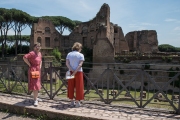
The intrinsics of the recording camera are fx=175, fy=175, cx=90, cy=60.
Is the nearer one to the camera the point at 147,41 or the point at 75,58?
the point at 75,58

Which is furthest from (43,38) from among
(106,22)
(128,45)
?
(128,45)

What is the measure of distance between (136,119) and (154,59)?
18537mm

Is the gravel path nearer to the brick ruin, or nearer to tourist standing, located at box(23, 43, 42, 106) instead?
tourist standing, located at box(23, 43, 42, 106)

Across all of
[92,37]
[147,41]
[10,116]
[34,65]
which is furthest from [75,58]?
[147,41]

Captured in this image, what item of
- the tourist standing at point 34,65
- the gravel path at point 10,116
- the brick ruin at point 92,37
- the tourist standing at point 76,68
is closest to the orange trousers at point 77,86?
the tourist standing at point 76,68

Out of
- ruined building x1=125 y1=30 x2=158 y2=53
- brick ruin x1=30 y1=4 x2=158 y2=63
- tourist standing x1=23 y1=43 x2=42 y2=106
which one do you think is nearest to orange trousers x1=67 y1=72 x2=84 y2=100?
tourist standing x1=23 y1=43 x2=42 y2=106

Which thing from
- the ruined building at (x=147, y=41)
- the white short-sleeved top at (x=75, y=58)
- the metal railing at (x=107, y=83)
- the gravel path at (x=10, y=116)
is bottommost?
the gravel path at (x=10, y=116)

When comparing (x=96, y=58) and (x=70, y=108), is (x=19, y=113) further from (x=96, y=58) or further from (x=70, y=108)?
(x=96, y=58)

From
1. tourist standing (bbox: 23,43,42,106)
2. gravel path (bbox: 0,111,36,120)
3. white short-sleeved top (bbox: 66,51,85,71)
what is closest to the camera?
gravel path (bbox: 0,111,36,120)

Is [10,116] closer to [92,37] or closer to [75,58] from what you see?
[75,58]

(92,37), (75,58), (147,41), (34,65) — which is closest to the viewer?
(75,58)

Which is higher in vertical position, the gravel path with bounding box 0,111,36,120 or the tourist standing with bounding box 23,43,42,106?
the tourist standing with bounding box 23,43,42,106

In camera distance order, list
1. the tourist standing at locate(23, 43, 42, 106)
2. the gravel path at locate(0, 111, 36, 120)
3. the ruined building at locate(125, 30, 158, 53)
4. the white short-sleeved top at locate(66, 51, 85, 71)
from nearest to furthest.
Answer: the gravel path at locate(0, 111, 36, 120), the white short-sleeved top at locate(66, 51, 85, 71), the tourist standing at locate(23, 43, 42, 106), the ruined building at locate(125, 30, 158, 53)

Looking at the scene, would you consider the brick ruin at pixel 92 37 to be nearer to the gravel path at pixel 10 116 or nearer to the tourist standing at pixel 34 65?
the tourist standing at pixel 34 65
